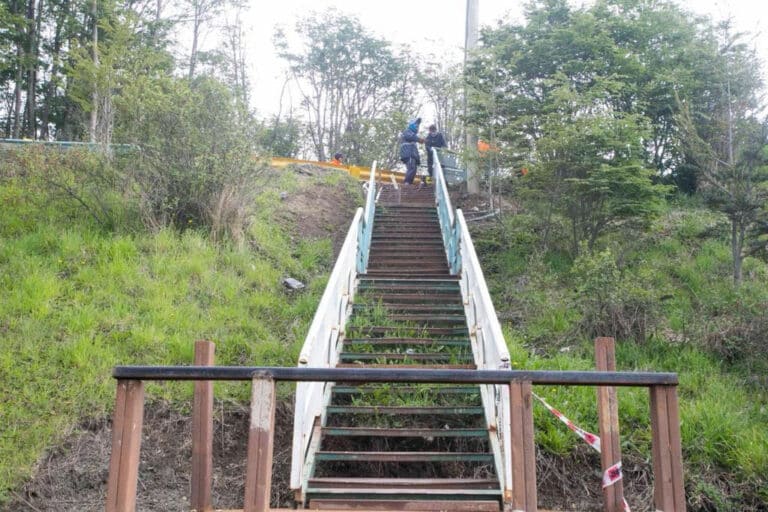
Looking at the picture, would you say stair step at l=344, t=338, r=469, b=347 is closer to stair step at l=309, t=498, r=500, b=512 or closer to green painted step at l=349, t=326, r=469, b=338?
green painted step at l=349, t=326, r=469, b=338

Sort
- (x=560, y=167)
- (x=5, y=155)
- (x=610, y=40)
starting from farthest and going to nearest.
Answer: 1. (x=610, y=40)
2. (x=5, y=155)
3. (x=560, y=167)

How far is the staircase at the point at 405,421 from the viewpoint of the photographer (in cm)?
442

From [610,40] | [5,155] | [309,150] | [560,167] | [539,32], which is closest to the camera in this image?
[560,167]

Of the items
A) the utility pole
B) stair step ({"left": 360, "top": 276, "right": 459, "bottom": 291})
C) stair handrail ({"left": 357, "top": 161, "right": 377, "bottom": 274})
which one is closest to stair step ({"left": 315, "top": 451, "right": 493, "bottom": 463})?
stair step ({"left": 360, "top": 276, "right": 459, "bottom": 291})

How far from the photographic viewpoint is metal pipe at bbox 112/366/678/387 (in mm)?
2586

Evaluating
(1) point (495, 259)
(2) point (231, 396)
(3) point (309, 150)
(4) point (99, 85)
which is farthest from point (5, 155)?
(3) point (309, 150)

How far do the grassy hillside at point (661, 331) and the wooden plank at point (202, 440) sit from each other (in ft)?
10.9

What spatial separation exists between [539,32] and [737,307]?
30.0ft

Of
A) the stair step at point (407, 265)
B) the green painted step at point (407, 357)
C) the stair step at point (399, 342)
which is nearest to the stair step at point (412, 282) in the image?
the stair step at point (407, 265)

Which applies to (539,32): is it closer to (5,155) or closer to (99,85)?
(99,85)

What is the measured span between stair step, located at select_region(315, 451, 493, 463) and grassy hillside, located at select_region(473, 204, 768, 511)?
1106mm

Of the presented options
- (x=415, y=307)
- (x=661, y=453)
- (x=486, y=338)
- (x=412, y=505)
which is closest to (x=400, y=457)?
(x=412, y=505)

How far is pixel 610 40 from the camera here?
Answer: 13688 mm

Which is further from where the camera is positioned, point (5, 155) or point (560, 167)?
point (5, 155)
